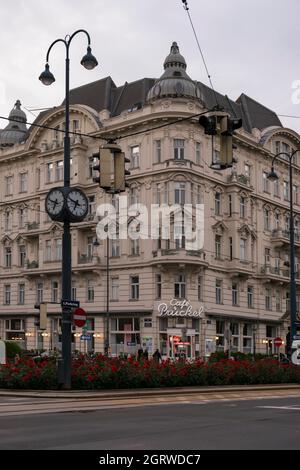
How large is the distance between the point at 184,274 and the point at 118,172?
35.8 meters

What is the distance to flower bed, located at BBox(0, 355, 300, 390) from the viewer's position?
24.8 metres

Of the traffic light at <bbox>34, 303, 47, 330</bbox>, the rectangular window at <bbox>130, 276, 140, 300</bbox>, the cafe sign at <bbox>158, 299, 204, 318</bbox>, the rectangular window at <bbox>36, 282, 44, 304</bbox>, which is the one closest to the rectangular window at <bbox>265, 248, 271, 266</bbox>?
the cafe sign at <bbox>158, 299, 204, 318</bbox>

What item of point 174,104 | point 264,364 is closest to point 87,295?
point 174,104

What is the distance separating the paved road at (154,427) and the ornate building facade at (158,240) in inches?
1421

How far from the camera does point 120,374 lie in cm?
2516

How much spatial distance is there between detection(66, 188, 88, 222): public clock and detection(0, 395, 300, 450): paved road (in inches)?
294

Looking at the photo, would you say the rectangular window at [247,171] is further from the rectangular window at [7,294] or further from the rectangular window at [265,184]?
the rectangular window at [7,294]

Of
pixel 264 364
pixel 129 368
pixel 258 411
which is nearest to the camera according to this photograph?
pixel 258 411

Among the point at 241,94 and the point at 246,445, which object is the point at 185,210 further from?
the point at 246,445

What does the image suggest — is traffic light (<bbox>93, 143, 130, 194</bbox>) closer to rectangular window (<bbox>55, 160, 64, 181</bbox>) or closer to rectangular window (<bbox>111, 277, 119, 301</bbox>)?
rectangular window (<bbox>111, 277, 119, 301</bbox>)

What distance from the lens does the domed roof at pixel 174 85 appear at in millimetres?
56969

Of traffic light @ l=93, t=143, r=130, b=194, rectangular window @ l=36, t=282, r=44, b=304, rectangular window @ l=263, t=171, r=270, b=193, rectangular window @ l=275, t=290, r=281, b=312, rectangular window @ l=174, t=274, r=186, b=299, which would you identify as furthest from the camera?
rectangular window @ l=275, t=290, r=281, b=312

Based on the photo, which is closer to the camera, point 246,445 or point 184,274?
point 246,445
